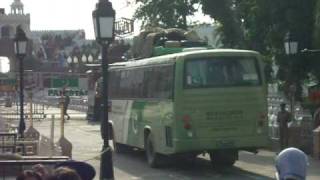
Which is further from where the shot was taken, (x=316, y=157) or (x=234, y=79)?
(x=316, y=157)

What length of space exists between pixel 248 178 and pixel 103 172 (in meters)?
3.57

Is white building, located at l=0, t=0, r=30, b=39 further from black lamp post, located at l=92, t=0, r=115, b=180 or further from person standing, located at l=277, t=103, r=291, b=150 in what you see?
black lamp post, located at l=92, t=0, r=115, b=180

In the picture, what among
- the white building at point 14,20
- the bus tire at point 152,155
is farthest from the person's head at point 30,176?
the white building at point 14,20

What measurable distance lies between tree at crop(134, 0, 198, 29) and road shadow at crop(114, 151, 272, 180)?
80.3 ft

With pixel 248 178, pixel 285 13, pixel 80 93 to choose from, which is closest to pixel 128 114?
pixel 248 178

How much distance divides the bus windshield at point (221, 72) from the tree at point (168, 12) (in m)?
27.1

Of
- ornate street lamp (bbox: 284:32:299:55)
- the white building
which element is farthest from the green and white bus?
the white building

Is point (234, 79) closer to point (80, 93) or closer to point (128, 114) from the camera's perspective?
point (128, 114)

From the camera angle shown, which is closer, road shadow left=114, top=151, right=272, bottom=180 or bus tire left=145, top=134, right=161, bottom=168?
road shadow left=114, top=151, right=272, bottom=180

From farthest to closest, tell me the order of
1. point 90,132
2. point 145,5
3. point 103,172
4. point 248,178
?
1. point 145,5
2. point 90,132
3. point 248,178
4. point 103,172

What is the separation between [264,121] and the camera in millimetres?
18844

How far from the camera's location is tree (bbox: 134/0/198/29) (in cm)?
4669

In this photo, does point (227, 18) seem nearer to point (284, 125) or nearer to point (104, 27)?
point (284, 125)

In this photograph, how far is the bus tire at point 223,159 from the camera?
2011 cm
